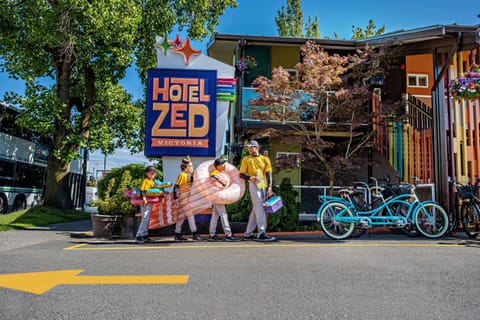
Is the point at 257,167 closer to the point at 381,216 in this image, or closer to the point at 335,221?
the point at 335,221

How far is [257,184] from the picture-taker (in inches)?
286

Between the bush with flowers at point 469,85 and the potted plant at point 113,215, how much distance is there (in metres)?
7.45

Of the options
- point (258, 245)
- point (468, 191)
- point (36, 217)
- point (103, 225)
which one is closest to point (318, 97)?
point (468, 191)

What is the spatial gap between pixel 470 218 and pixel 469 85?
2746mm

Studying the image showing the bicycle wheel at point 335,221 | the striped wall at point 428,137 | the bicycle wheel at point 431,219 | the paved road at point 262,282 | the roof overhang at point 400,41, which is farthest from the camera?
the roof overhang at point 400,41

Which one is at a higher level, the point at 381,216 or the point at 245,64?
the point at 245,64

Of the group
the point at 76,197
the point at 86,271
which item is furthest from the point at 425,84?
the point at 76,197

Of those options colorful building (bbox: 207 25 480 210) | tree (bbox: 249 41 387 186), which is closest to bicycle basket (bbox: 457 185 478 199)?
colorful building (bbox: 207 25 480 210)

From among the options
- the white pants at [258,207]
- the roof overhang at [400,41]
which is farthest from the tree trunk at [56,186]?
the white pants at [258,207]

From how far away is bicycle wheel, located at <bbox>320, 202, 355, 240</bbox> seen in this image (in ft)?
23.6

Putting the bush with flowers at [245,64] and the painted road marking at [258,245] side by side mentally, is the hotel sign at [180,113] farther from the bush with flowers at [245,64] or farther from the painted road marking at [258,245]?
the bush with flowers at [245,64]

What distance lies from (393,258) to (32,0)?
46.9 feet

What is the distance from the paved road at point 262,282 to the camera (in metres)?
3.17

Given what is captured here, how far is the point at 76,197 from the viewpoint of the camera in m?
21.2
